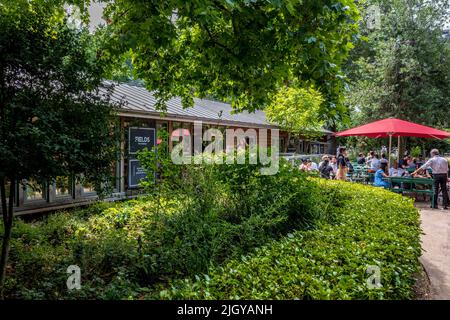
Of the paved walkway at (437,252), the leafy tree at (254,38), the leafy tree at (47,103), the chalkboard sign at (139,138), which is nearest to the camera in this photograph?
the leafy tree at (47,103)

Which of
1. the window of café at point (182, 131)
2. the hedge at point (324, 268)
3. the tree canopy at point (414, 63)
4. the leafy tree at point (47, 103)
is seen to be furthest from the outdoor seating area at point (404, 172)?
the leafy tree at point (47, 103)

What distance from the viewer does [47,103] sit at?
360cm

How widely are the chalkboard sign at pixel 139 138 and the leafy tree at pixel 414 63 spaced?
13.5 meters

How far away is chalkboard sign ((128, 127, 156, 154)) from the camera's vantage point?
33.6 ft

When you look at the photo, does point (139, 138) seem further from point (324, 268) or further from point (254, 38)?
point (324, 268)

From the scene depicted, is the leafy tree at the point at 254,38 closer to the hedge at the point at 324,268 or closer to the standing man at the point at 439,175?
the hedge at the point at 324,268

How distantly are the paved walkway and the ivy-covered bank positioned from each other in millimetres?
863

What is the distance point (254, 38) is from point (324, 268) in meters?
3.20

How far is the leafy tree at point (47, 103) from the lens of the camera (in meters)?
3.33

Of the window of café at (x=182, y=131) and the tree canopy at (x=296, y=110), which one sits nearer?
the window of café at (x=182, y=131)

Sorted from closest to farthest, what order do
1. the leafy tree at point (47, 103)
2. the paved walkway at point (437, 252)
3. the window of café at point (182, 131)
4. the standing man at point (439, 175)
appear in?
the leafy tree at point (47, 103) → the paved walkway at point (437, 252) → the standing man at point (439, 175) → the window of café at point (182, 131)

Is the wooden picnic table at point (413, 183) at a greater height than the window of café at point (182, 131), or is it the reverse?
the window of café at point (182, 131)

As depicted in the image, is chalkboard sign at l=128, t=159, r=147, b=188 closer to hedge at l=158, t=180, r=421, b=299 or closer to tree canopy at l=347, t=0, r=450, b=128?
hedge at l=158, t=180, r=421, b=299

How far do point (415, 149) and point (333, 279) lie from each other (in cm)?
3178
